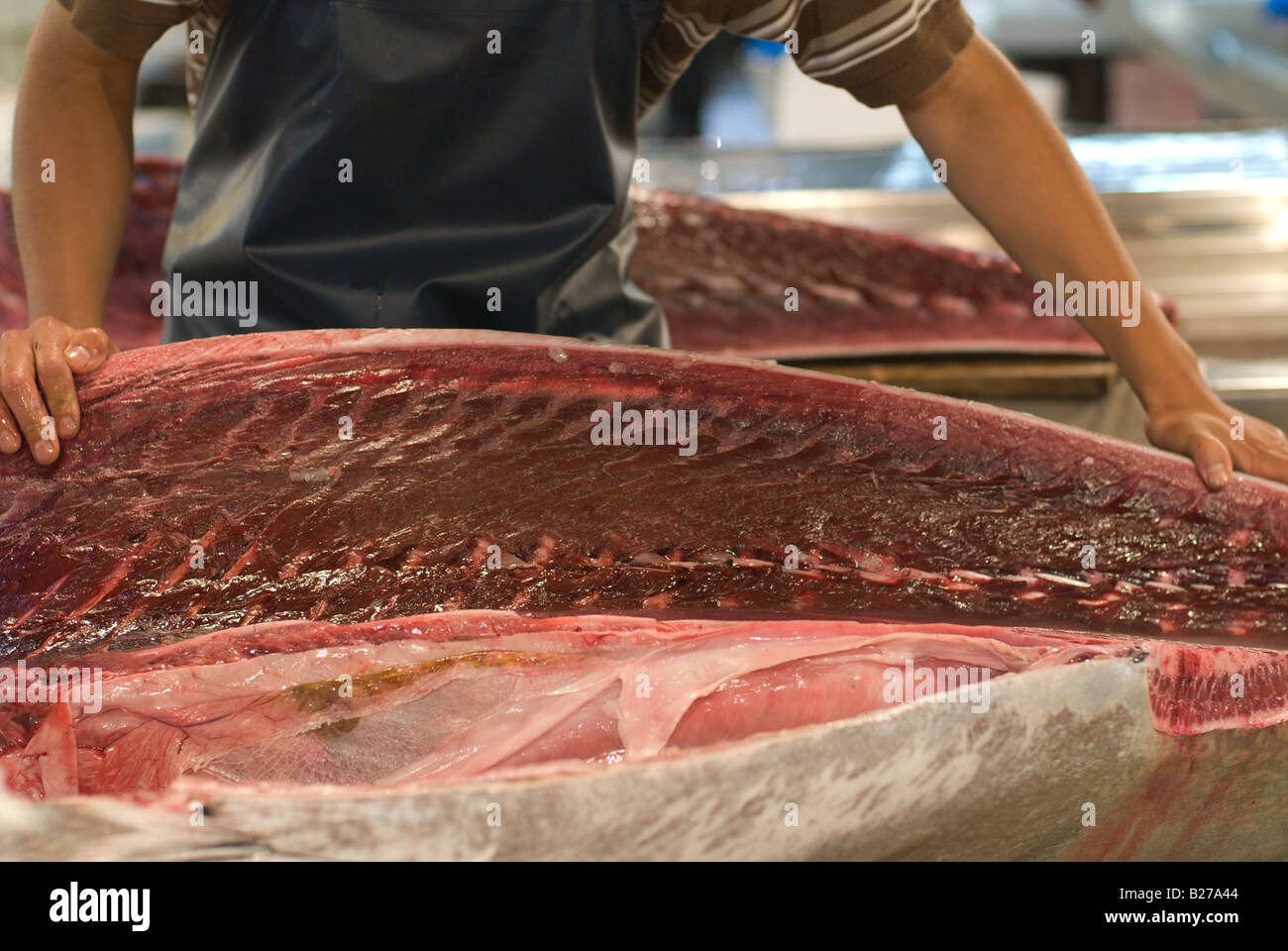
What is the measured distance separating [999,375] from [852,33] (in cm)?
98

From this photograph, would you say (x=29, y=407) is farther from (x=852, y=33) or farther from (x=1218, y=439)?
(x=1218, y=439)

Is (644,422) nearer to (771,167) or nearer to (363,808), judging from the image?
(363,808)

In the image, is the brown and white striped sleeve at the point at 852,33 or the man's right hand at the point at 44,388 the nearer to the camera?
the man's right hand at the point at 44,388

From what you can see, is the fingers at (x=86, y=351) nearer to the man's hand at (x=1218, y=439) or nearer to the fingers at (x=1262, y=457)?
the man's hand at (x=1218, y=439)

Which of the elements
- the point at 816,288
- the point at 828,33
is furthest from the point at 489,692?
the point at 816,288

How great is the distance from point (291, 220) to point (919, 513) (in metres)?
0.89

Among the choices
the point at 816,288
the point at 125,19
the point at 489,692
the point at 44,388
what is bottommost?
the point at 489,692

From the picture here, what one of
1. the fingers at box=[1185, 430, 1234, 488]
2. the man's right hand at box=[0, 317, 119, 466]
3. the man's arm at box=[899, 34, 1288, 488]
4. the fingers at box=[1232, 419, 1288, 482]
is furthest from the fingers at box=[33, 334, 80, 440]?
the fingers at box=[1232, 419, 1288, 482]

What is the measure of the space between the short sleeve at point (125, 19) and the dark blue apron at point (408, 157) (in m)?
0.07

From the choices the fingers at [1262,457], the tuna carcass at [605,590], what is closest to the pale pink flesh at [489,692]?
the tuna carcass at [605,590]

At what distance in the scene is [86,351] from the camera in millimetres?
1233

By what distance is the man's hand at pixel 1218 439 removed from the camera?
144 cm

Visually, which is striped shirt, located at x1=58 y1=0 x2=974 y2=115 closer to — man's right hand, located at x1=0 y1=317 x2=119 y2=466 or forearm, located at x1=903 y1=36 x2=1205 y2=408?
forearm, located at x1=903 y1=36 x2=1205 y2=408

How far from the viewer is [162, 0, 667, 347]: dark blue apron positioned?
1454mm
